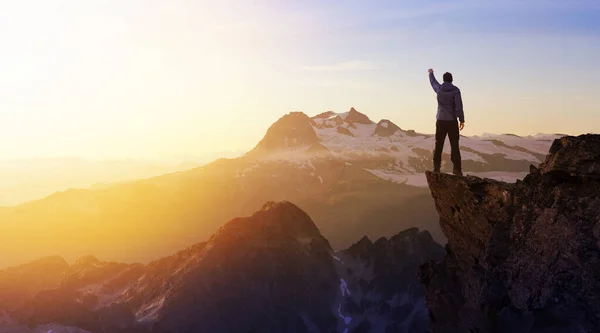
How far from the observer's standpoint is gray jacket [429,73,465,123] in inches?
1190

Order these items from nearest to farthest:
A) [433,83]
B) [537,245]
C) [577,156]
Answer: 1. [577,156]
2. [537,245]
3. [433,83]

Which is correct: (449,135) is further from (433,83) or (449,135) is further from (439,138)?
(433,83)

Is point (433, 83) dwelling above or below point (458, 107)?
above

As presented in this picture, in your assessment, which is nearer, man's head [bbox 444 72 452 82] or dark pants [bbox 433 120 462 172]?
dark pants [bbox 433 120 462 172]

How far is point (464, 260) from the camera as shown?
33.6 metres

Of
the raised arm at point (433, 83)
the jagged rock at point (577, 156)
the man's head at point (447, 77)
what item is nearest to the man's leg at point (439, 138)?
the raised arm at point (433, 83)

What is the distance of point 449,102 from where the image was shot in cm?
3045

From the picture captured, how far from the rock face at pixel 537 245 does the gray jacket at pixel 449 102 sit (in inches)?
141

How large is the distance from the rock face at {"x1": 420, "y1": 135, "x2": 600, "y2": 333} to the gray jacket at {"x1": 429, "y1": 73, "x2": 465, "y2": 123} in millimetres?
3583

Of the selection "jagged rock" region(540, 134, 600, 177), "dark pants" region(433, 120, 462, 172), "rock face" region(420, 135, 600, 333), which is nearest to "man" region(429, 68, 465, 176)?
"dark pants" region(433, 120, 462, 172)

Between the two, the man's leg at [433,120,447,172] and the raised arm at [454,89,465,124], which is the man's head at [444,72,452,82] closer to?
the raised arm at [454,89,465,124]

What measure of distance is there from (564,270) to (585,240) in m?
1.52

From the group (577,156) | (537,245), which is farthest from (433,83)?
(537,245)

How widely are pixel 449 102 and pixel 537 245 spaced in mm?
9483
